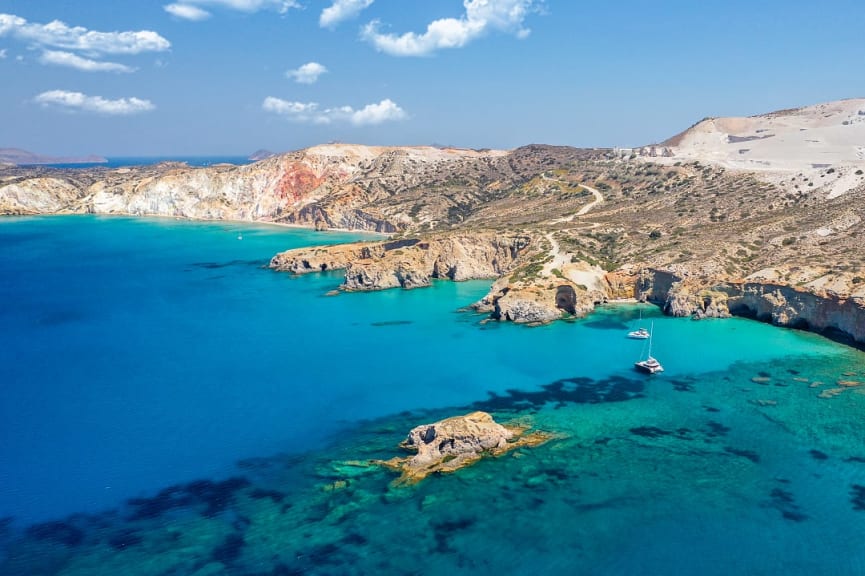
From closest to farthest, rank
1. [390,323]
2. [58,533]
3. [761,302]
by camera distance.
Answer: [58,533] → [761,302] → [390,323]

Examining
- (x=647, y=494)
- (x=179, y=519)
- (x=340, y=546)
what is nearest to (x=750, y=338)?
(x=647, y=494)

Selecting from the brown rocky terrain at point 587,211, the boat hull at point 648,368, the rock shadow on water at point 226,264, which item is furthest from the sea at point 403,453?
the rock shadow on water at point 226,264

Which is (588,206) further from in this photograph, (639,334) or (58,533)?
(58,533)

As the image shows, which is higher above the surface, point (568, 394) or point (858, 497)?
point (568, 394)

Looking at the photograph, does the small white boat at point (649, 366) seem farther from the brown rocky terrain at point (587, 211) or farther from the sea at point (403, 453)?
the brown rocky terrain at point (587, 211)

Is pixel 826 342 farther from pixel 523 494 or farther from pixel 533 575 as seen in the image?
pixel 533 575

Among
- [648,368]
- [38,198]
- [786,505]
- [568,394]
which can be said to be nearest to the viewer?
[786,505]

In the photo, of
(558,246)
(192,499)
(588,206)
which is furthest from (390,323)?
(588,206)

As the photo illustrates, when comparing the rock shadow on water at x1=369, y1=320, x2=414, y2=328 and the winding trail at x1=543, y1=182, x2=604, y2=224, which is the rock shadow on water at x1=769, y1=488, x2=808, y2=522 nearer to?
the rock shadow on water at x1=369, y1=320, x2=414, y2=328
